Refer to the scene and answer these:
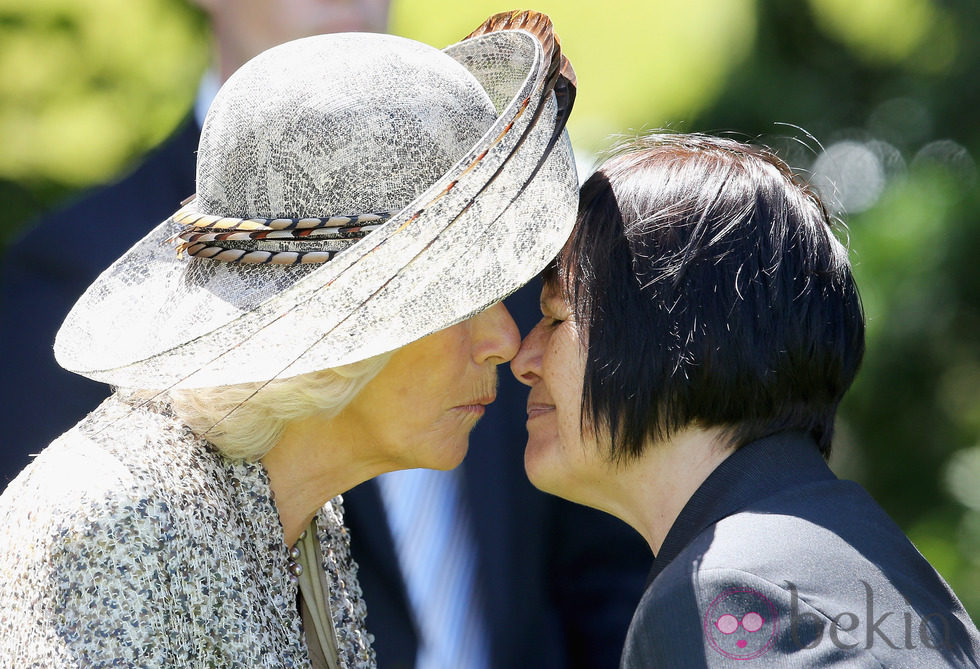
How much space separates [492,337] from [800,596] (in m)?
0.83

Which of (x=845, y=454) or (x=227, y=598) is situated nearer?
(x=227, y=598)

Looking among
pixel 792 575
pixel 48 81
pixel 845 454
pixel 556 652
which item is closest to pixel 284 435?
pixel 792 575

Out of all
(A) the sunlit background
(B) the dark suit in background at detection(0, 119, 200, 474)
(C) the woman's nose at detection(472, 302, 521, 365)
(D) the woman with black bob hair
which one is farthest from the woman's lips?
(A) the sunlit background

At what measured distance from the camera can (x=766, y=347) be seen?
6.15 ft

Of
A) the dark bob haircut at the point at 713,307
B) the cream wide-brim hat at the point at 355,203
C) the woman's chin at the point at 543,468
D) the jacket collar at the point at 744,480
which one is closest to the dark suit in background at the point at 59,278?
the cream wide-brim hat at the point at 355,203

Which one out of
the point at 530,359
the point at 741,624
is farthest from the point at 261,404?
the point at 741,624

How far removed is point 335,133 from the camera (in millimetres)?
1724

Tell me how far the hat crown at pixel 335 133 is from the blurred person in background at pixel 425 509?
1162 mm

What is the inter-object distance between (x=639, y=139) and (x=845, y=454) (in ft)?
8.12

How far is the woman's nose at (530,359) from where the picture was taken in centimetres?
212

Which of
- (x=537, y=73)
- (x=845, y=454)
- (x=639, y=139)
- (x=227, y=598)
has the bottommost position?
(x=845, y=454)

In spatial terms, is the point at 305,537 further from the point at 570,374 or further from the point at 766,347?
the point at 766,347

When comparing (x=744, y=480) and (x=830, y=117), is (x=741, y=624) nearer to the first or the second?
(x=744, y=480)

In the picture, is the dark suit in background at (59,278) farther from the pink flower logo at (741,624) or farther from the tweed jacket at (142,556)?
the pink flower logo at (741,624)
